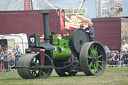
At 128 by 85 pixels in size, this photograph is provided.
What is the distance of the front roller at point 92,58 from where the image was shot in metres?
12.1

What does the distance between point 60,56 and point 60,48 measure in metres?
0.25

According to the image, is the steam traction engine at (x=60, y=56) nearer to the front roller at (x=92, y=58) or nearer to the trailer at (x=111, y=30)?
the front roller at (x=92, y=58)

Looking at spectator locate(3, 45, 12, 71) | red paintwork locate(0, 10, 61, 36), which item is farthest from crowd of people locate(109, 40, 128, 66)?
red paintwork locate(0, 10, 61, 36)

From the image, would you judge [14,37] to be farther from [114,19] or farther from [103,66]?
[103,66]

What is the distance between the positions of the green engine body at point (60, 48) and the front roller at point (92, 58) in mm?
477

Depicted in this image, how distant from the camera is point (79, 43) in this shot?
12.5 m

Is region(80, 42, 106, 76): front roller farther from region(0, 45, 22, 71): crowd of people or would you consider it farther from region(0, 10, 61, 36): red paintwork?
region(0, 10, 61, 36): red paintwork

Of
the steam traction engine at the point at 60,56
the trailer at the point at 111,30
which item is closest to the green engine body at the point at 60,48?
the steam traction engine at the point at 60,56

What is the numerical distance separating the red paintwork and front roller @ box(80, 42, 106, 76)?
14.2 meters

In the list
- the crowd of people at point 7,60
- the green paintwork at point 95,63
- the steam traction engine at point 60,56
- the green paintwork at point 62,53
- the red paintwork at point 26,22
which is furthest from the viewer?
the red paintwork at point 26,22

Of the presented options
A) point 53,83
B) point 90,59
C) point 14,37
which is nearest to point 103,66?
point 90,59

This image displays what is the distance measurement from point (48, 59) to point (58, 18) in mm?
16301

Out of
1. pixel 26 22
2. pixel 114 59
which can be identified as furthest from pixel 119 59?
pixel 26 22

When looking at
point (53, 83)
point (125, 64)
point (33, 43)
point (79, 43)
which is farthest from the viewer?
point (125, 64)
